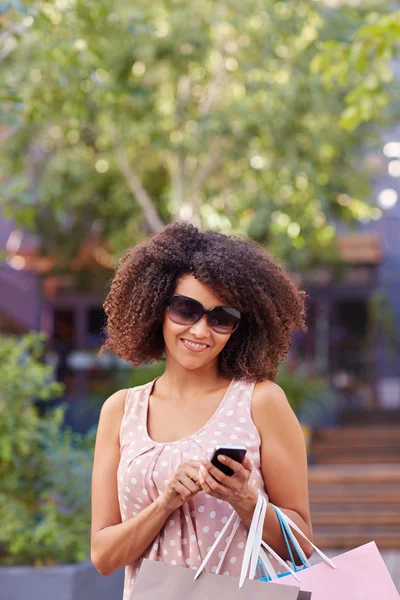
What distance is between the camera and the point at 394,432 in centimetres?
1458

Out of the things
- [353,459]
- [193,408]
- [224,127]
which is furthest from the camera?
[353,459]

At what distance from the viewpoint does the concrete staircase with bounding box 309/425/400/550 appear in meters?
9.40

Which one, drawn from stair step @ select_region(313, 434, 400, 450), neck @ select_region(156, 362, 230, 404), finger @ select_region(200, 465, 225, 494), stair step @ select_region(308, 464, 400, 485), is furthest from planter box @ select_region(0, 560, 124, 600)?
stair step @ select_region(313, 434, 400, 450)

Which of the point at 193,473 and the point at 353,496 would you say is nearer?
the point at 193,473

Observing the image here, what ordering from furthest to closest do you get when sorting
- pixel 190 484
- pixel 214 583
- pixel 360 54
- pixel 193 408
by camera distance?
pixel 360 54 → pixel 193 408 → pixel 190 484 → pixel 214 583

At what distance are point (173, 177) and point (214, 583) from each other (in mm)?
11209

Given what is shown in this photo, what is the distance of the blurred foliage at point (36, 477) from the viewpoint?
217 inches

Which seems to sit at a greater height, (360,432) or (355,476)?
(360,432)

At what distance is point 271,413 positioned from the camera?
2266 mm

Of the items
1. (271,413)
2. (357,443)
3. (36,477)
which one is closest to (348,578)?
(271,413)

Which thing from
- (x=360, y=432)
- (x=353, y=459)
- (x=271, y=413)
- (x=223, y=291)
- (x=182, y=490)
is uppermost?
(x=360, y=432)

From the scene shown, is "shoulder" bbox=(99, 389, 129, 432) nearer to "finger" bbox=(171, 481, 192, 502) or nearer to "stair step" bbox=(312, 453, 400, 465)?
"finger" bbox=(171, 481, 192, 502)

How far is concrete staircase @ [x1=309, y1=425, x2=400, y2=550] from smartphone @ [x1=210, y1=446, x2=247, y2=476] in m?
7.48

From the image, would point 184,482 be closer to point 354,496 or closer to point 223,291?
point 223,291
